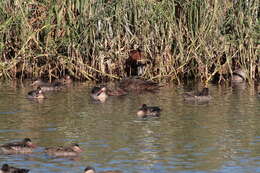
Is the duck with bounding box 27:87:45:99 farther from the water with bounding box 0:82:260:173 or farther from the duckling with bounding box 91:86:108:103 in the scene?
the duckling with bounding box 91:86:108:103

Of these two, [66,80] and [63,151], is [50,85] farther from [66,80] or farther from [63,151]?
[63,151]

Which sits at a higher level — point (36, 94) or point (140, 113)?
point (36, 94)

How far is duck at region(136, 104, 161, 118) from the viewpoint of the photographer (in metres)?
16.2

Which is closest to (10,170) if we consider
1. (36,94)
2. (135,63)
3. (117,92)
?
(36,94)

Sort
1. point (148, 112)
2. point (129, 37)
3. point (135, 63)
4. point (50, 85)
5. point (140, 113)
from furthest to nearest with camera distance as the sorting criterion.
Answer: point (135, 63)
point (129, 37)
point (50, 85)
point (140, 113)
point (148, 112)

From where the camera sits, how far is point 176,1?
21.2m

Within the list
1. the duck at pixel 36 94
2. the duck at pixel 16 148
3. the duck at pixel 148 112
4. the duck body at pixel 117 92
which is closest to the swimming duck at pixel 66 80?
the duck body at pixel 117 92

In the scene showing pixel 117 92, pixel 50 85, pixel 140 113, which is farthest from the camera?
pixel 50 85

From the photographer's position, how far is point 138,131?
48.3 ft

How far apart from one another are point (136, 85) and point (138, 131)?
5668 mm

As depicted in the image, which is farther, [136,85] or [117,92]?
[136,85]

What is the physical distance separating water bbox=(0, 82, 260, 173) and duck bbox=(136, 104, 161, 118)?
0.14 meters

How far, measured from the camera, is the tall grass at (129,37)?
2067 cm

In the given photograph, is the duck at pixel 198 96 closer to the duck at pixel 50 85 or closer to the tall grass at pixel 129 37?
the tall grass at pixel 129 37
